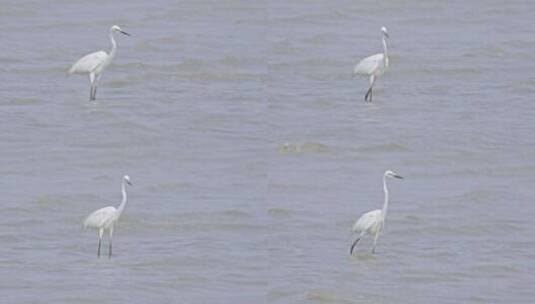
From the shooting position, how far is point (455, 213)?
13516 mm

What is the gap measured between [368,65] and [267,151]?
7.34ft

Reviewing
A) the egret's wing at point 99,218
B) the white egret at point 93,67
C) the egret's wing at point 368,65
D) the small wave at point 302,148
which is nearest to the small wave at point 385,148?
the small wave at point 302,148

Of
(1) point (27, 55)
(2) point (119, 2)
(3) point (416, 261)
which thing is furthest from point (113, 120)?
(2) point (119, 2)

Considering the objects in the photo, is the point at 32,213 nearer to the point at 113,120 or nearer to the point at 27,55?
the point at 113,120

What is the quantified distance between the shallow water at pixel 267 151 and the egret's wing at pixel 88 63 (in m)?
0.21

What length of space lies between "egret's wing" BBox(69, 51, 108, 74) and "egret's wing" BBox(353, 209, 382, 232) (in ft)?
14.2

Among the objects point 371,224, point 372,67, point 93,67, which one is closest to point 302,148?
point 372,67

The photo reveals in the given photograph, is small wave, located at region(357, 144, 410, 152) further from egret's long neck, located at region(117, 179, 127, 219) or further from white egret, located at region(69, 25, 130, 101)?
white egret, located at region(69, 25, 130, 101)

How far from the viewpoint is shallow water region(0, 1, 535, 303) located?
1188 centimetres

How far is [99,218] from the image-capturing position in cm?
1280

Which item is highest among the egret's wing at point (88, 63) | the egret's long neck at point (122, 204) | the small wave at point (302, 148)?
the egret's wing at point (88, 63)

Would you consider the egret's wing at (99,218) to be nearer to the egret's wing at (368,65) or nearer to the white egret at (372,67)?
the white egret at (372,67)

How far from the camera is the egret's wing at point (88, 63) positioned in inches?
653

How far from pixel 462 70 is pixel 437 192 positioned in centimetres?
370
